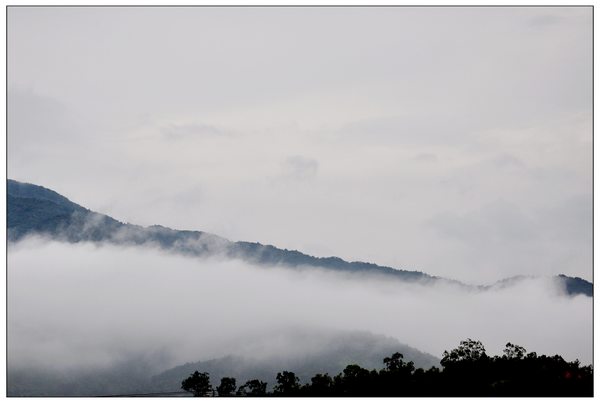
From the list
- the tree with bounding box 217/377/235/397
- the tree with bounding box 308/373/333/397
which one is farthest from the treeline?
the tree with bounding box 217/377/235/397

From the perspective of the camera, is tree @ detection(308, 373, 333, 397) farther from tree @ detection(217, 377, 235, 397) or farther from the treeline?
tree @ detection(217, 377, 235, 397)

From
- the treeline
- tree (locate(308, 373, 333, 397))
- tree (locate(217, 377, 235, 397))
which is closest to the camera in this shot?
the treeline

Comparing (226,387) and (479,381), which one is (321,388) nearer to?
(479,381)

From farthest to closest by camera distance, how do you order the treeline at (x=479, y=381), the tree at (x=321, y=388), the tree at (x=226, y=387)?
1. the tree at (x=226, y=387)
2. the tree at (x=321, y=388)
3. the treeline at (x=479, y=381)

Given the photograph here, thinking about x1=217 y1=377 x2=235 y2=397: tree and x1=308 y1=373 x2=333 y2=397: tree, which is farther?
x1=217 y1=377 x2=235 y2=397: tree

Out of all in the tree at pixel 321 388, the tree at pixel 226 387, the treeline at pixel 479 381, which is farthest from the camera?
the tree at pixel 226 387

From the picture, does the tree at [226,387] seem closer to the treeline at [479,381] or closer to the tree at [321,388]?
the tree at [321,388]

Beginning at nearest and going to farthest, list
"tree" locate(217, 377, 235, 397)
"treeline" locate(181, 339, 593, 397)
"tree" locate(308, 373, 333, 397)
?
"treeline" locate(181, 339, 593, 397)
"tree" locate(308, 373, 333, 397)
"tree" locate(217, 377, 235, 397)

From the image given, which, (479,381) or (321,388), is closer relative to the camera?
(479,381)

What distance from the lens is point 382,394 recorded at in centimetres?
4581

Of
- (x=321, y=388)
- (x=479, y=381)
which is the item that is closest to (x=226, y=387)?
(x=321, y=388)

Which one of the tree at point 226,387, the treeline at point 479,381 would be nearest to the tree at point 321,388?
the treeline at point 479,381

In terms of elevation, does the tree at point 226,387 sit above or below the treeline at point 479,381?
below
